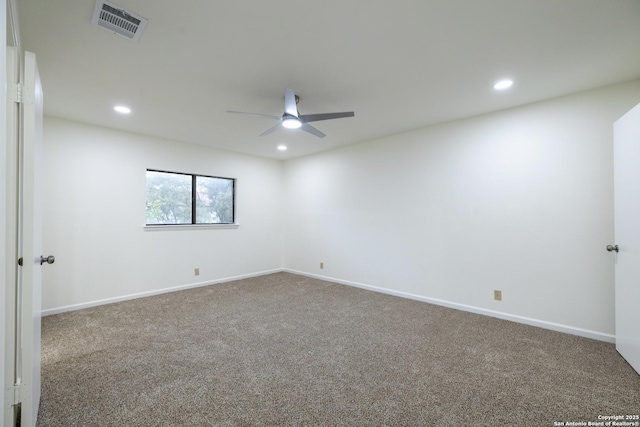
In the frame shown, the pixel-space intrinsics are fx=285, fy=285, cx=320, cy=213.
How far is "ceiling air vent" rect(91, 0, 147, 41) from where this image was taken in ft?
5.52

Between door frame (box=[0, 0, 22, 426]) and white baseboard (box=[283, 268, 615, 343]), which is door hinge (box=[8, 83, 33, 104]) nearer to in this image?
door frame (box=[0, 0, 22, 426])

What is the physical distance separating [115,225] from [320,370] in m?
3.47

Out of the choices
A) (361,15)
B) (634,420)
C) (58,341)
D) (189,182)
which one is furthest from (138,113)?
(634,420)

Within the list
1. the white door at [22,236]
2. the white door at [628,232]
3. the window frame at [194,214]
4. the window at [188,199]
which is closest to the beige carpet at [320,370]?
the white door at [628,232]

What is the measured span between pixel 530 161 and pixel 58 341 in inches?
200

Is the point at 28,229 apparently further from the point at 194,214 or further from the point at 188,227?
the point at 194,214

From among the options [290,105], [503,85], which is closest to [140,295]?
[290,105]

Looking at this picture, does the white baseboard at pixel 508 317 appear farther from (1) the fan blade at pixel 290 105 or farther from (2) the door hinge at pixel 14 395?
(2) the door hinge at pixel 14 395

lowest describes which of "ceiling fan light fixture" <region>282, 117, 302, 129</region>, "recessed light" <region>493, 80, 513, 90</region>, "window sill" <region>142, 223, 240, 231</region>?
"window sill" <region>142, 223, 240, 231</region>

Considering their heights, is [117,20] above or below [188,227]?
above

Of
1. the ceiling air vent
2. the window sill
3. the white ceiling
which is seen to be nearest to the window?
the window sill

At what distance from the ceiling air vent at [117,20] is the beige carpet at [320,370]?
2412 millimetres

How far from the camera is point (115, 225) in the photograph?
12.9ft

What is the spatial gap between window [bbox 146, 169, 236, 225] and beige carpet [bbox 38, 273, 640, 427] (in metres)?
1.58
